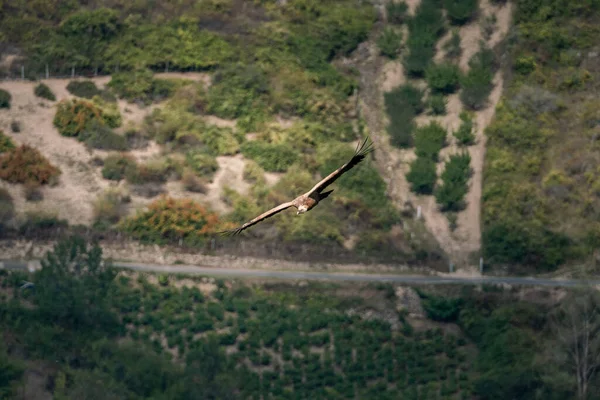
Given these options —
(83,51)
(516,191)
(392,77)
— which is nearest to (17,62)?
(83,51)

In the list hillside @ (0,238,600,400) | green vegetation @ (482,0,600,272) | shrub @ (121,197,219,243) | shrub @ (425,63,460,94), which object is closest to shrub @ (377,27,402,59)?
shrub @ (425,63,460,94)

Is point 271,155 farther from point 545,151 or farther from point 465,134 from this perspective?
point 545,151

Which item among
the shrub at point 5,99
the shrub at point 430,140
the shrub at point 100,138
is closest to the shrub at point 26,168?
the shrub at point 100,138

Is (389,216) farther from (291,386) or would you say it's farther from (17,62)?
(17,62)

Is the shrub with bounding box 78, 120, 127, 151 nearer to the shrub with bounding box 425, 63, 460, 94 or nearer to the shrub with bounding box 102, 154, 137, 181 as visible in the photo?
the shrub with bounding box 102, 154, 137, 181

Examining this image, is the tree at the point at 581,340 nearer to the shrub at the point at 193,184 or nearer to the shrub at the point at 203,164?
the shrub at the point at 193,184
